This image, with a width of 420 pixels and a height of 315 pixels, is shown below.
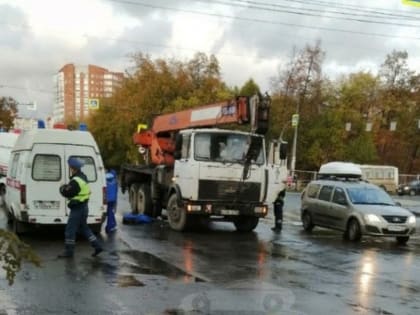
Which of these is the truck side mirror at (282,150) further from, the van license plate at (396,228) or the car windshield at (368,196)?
the van license plate at (396,228)

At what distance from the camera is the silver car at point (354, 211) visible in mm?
16125

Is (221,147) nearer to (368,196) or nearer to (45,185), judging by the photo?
(368,196)

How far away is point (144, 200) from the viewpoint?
2030cm

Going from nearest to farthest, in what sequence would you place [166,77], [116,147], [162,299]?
[162,299] → [166,77] → [116,147]

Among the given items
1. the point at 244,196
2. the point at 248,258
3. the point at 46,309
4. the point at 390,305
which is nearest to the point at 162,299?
the point at 46,309

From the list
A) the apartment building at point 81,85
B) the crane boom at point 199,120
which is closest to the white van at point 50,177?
the crane boom at point 199,120

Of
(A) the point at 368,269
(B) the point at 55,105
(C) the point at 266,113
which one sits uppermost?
(B) the point at 55,105

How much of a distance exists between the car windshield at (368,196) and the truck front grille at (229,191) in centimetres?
267

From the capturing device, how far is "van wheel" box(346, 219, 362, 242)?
16375 millimetres

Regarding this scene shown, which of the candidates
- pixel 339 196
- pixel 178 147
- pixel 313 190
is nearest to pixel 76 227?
pixel 178 147

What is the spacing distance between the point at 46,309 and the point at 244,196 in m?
9.55

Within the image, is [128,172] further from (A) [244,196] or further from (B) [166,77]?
(B) [166,77]

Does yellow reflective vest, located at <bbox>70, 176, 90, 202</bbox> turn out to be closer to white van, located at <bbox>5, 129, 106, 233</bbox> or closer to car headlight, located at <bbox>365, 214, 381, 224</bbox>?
white van, located at <bbox>5, 129, 106, 233</bbox>

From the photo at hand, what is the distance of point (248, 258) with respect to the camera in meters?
12.1
